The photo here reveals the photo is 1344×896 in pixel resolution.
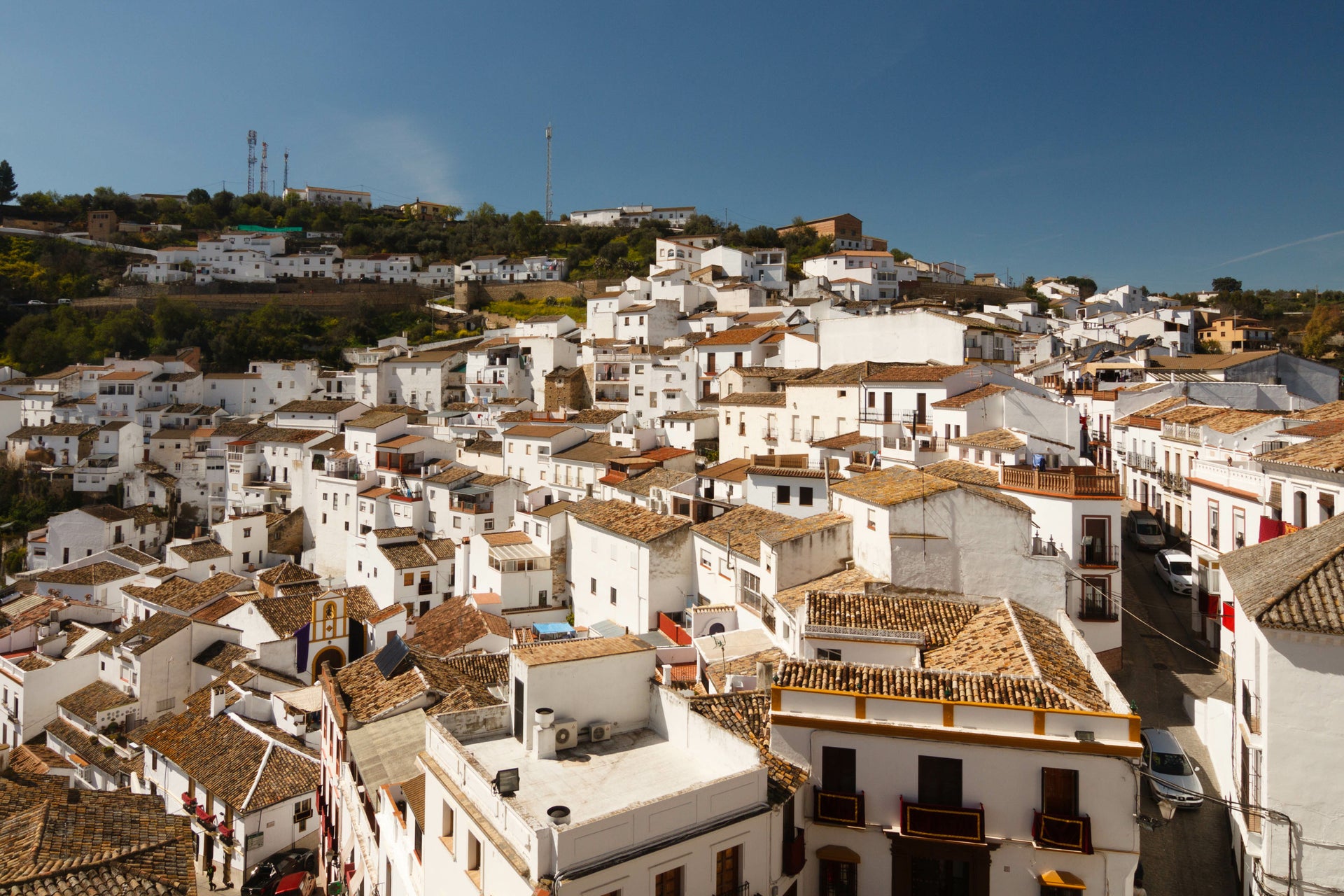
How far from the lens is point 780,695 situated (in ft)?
34.7

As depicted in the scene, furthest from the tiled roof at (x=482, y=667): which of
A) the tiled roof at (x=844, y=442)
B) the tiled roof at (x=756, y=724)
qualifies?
the tiled roof at (x=844, y=442)

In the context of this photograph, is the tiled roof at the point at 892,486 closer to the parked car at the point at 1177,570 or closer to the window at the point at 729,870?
the parked car at the point at 1177,570

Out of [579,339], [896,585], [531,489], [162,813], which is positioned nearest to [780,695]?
[896,585]

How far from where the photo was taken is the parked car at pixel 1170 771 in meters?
12.4

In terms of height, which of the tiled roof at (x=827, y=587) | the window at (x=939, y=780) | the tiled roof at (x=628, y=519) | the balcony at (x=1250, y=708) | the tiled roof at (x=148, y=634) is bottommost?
the tiled roof at (x=148, y=634)

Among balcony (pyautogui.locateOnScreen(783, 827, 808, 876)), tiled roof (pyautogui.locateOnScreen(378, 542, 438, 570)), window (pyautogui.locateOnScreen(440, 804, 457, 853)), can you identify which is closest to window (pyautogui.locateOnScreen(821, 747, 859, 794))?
balcony (pyautogui.locateOnScreen(783, 827, 808, 876))

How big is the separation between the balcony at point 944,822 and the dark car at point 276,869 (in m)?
16.3

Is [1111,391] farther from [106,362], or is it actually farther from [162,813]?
[106,362]

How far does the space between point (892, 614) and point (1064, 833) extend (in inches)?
183

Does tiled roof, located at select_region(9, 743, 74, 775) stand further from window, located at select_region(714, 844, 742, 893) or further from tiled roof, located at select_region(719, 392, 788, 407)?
tiled roof, located at select_region(719, 392, 788, 407)

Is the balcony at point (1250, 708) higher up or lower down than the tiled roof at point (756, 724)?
higher up

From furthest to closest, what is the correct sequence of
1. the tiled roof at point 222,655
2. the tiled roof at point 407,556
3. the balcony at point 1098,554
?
the tiled roof at point 407,556, the tiled roof at point 222,655, the balcony at point 1098,554

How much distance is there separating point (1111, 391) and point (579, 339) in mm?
31327

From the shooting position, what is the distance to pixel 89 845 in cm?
1191
